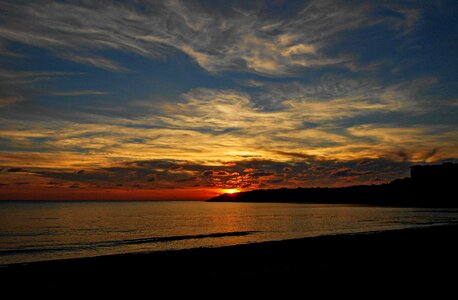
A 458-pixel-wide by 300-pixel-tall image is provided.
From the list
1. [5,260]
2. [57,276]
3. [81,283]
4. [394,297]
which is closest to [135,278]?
[81,283]

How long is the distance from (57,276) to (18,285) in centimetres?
268

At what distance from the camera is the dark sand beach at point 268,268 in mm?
19125

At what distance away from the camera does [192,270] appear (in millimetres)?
23297

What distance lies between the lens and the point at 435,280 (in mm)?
17391

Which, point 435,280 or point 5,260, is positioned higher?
point 435,280

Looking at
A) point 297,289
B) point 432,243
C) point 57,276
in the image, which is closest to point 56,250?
point 57,276

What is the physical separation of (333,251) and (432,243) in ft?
32.8

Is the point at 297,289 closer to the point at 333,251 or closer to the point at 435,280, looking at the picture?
the point at 435,280

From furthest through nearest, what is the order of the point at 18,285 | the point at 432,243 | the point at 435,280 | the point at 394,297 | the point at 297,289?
1. the point at 432,243
2. the point at 18,285
3. the point at 435,280
4. the point at 297,289
5. the point at 394,297

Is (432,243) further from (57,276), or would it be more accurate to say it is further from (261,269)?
(57,276)

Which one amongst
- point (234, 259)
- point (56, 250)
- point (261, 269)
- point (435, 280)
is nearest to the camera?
point (435, 280)

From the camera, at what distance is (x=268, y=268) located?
2261 cm

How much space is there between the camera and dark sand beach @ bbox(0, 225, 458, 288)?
19.1 m

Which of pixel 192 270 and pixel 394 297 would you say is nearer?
pixel 394 297
